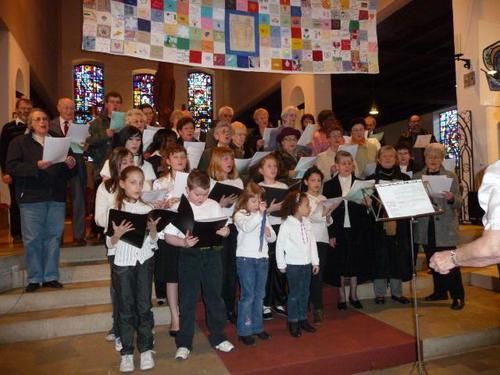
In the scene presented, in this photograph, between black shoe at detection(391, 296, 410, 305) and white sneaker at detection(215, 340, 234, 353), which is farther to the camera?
black shoe at detection(391, 296, 410, 305)

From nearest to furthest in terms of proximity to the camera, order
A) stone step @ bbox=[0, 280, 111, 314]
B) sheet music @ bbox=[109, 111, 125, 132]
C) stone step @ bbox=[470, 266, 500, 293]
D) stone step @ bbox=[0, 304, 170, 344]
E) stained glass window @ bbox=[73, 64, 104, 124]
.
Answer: stone step @ bbox=[0, 304, 170, 344] → stone step @ bbox=[0, 280, 111, 314] → sheet music @ bbox=[109, 111, 125, 132] → stone step @ bbox=[470, 266, 500, 293] → stained glass window @ bbox=[73, 64, 104, 124]

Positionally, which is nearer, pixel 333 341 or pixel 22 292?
pixel 333 341

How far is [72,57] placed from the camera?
43.2ft

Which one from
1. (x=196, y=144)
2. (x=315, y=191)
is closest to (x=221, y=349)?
(x=315, y=191)

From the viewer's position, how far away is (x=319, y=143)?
4.73 metres

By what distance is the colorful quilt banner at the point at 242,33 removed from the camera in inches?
180

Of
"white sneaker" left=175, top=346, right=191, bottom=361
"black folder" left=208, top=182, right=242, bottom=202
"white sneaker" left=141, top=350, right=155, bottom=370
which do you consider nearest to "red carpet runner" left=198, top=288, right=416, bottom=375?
"white sneaker" left=175, top=346, right=191, bottom=361

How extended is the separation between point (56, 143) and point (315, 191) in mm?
2098

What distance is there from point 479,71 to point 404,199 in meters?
4.73

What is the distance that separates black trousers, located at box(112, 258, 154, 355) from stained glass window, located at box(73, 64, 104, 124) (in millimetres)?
11218

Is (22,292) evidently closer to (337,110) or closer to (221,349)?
(221,349)

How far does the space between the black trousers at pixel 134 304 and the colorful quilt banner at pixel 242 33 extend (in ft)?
8.87

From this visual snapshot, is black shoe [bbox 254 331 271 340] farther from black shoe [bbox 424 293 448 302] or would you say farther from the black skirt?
black shoe [bbox 424 293 448 302]

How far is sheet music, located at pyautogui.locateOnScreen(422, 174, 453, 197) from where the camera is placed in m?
3.57
